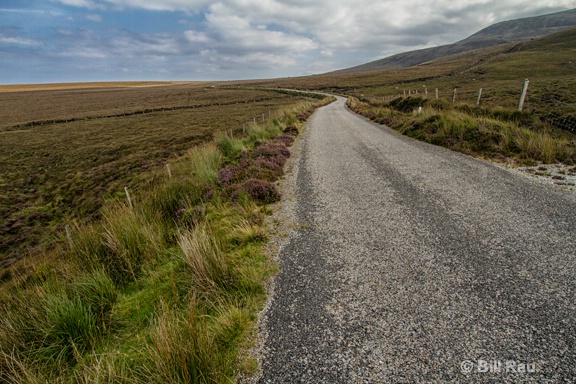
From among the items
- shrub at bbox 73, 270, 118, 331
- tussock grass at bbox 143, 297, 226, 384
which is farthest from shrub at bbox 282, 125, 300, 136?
tussock grass at bbox 143, 297, 226, 384

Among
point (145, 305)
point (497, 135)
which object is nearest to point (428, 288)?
point (145, 305)

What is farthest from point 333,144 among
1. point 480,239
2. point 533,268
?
point 533,268

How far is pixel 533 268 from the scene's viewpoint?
4.37m

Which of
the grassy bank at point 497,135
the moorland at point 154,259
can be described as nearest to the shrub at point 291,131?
the moorland at point 154,259

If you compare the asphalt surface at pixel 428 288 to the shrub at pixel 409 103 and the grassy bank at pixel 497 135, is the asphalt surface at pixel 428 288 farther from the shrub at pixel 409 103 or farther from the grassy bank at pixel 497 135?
the shrub at pixel 409 103

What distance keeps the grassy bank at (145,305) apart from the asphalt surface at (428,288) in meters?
0.56

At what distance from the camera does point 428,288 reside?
4.13 m

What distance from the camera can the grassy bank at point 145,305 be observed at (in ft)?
9.91

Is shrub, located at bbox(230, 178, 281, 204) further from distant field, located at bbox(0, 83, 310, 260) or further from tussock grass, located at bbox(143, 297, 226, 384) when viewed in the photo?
distant field, located at bbox(0, 83, 310, 260)

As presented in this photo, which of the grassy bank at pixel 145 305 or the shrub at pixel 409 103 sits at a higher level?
the shrub at pixel 409 103

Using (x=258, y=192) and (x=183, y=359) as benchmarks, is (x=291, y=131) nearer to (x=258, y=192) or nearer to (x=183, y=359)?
(x=258, y=192)

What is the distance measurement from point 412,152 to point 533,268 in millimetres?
8495

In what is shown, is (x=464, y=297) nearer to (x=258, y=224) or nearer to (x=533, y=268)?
(x=533, y=268)

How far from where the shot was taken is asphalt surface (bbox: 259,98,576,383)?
9.89 ft
